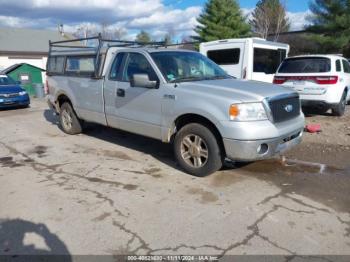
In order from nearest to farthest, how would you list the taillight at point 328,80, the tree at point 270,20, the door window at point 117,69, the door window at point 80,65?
the door window at point 117,69 < the door window at point 80,65 < the taillight at point 328,80 < the tree at point 270,20

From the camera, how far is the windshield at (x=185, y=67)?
5.67 metres

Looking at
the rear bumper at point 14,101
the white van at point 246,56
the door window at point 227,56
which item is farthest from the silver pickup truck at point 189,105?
the rear bumper at point 14,101

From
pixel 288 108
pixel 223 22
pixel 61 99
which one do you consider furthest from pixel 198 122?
pixel 223 22

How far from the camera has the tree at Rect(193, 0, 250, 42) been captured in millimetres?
35406

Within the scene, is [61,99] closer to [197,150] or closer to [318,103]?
[197,150]

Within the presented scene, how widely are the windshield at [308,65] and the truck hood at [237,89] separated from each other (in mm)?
4561

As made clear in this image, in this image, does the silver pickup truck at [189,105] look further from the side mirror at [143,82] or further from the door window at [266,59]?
the door window at [266,59]

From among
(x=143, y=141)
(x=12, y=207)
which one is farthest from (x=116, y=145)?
(x=12, y=207)

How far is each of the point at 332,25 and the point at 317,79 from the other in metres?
21.6

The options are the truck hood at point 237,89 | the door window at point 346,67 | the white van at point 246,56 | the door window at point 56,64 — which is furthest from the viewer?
the white van at point 246,56

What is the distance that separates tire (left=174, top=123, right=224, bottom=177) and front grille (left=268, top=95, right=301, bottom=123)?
0.90 metres

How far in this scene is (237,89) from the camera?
4973 mm

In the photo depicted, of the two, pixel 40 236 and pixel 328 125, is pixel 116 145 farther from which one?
pixel 328 125

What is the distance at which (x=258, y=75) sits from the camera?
35.7 ft
